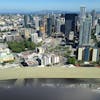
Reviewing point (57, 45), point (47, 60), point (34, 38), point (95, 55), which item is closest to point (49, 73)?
point (47, 60)

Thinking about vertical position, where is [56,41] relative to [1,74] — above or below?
below

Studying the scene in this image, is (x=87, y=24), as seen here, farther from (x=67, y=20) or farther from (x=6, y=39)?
(x=6, y=39)

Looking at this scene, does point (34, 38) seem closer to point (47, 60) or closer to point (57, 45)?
point (57, 45)

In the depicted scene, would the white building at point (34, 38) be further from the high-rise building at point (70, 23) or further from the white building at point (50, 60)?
the white building at point (50, 60)

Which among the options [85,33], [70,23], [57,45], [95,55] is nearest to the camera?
[95,55]

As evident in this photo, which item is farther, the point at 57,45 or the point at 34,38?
the point at 34,38

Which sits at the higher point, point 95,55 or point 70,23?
point 70,23

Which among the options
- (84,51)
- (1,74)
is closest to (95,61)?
(84,51)

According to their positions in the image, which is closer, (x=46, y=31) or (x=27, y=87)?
(x=27, y=87)
